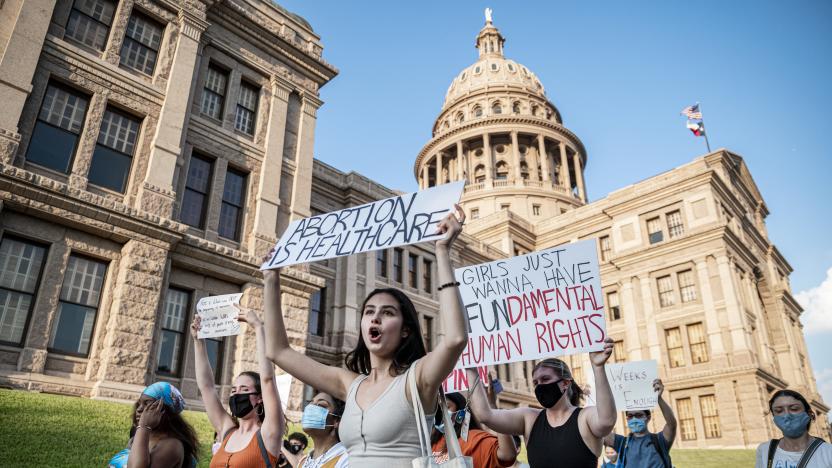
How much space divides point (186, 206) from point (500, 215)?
97.1ft

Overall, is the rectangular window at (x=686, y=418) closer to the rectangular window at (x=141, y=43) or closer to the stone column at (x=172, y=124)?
the stone column at (x=172, y=124)

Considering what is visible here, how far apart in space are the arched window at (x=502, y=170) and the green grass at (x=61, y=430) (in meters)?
50.8

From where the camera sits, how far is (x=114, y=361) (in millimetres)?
11945

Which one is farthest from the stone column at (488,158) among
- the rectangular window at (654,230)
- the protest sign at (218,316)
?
the protest sign at (218,316)

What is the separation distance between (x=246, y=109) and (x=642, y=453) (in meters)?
15.9

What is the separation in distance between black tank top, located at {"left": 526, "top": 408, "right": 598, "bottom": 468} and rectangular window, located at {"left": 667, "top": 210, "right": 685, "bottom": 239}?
36284 mm

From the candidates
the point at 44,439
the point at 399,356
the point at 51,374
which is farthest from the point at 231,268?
the point at 399,356

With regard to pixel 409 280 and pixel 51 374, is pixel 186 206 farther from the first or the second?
pixel 409 280

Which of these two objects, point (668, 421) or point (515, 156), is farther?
point (515, 156)

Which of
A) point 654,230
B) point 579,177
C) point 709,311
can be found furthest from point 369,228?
point 579,177

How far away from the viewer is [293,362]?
9.55ft

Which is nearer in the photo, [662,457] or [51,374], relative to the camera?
[662,457]

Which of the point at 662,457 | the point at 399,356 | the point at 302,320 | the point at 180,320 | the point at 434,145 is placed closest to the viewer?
the point at 399,356

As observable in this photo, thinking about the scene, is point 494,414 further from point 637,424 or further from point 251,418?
point 637,424
